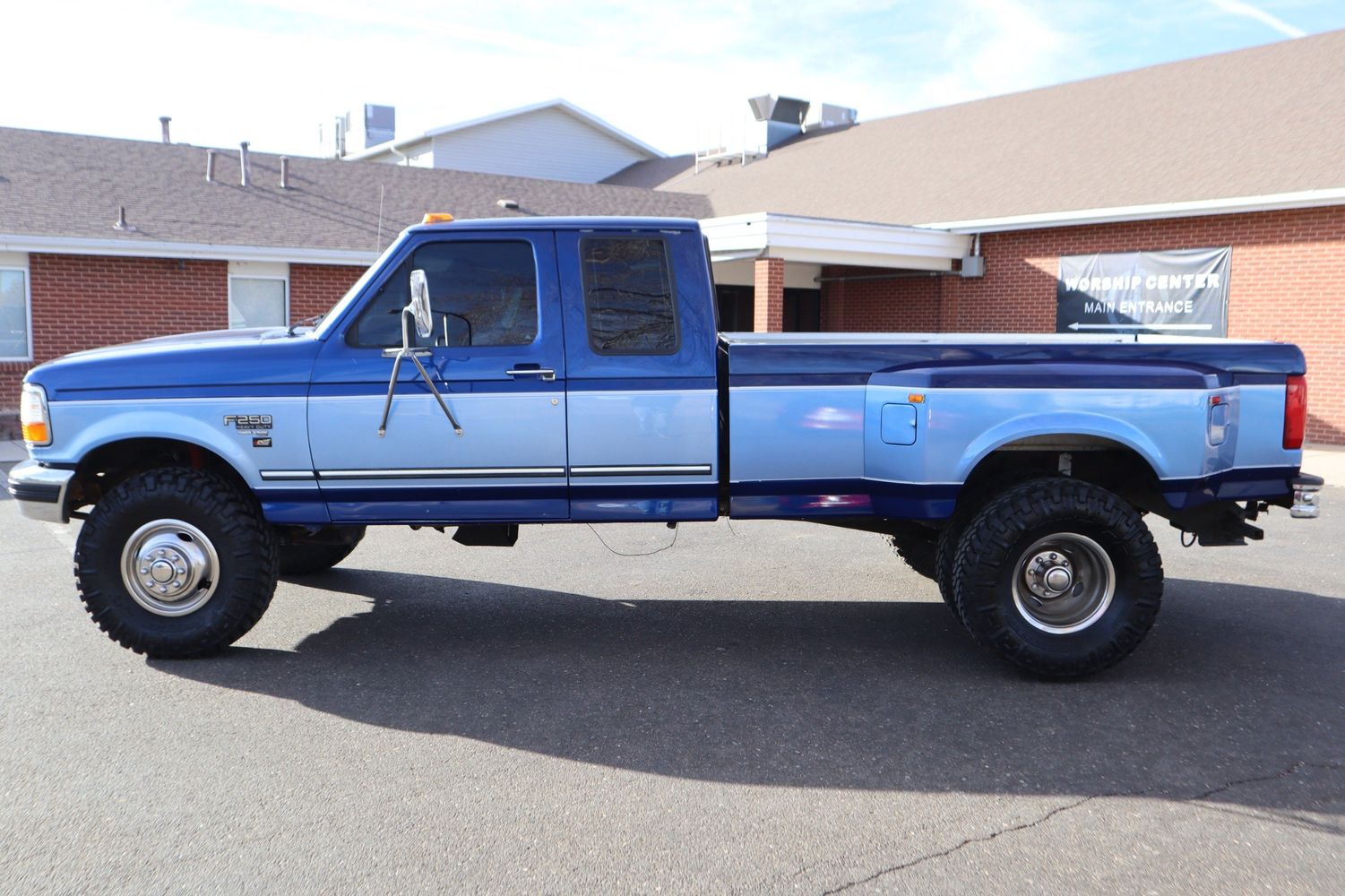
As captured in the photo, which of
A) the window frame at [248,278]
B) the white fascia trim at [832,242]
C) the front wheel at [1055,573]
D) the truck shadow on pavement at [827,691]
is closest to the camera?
the truck shadow on pavement at [827,691]

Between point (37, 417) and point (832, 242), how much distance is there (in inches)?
560

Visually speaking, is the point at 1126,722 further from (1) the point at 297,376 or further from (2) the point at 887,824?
(1) the point at 297,376

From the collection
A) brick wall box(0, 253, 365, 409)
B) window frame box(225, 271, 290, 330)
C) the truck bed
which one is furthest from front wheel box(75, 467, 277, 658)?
window frame box(225, 271, 290, 330)

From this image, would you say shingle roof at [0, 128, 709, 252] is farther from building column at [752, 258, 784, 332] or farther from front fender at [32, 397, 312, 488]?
front fender at [32, 397, 312, 488]

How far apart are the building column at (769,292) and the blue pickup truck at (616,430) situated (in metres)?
12.8

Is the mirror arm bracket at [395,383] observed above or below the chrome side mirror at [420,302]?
below

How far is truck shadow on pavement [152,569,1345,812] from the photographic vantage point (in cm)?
441

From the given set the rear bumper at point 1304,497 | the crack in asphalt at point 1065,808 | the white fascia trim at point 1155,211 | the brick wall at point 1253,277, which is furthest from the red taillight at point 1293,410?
the brick wall at point 1253,277

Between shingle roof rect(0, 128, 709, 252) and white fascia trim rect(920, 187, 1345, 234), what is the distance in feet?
22.9

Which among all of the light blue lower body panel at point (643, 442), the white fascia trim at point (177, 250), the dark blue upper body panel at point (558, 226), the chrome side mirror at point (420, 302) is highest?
the white fascia trim at point (177, 250)

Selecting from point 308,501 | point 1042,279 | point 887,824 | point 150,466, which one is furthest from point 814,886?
point 1042,279

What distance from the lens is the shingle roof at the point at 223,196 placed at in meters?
17.5

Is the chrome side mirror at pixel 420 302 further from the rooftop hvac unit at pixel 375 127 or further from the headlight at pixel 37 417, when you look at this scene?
the rooftop hvac unit at pixel 375 127

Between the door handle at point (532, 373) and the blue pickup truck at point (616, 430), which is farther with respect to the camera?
the door handle at point (532, 373)
